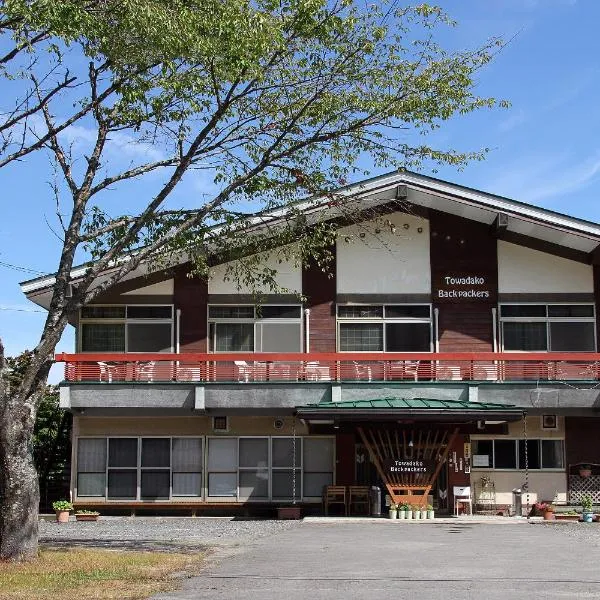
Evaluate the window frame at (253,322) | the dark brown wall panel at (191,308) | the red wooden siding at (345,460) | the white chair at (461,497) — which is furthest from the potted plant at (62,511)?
the white chair at (461,497)

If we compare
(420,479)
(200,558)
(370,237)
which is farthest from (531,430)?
(200,558)

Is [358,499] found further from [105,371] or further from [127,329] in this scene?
[127,329]

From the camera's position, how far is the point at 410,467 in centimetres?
2397

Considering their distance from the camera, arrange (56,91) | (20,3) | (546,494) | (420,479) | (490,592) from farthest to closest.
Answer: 1. (546,494)
2. (420,479)
3. (56,91)
4. (20,3)
5. (490,592)

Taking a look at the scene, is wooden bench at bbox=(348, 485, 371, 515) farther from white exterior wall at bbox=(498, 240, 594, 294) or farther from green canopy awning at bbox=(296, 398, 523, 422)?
white exterior wall at bbox=(498, 240, 594, 294)

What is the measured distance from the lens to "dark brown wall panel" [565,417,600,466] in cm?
2670

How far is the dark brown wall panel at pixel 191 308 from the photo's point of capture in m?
27.4

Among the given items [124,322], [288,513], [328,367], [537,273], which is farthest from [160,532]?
[537,273]

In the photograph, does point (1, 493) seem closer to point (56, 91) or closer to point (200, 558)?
point (200, 558)

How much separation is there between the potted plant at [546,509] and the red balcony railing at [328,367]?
3215 mm

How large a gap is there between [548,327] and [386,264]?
4.83m

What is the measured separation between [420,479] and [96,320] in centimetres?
1006

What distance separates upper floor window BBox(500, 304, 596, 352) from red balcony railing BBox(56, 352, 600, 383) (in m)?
0.92

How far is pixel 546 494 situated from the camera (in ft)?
87.2
